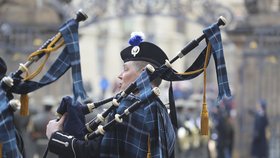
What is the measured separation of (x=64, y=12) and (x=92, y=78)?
24.6 meters

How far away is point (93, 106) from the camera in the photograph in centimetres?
725

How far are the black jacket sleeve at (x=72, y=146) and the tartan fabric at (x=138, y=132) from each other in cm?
6

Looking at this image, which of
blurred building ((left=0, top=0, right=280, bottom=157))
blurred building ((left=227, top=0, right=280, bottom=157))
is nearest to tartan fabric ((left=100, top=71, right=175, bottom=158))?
blurred building ((left=0, top=0, right=280, bottom=157))

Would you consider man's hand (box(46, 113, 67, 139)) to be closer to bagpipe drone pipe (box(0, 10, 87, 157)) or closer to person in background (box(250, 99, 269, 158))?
bagpipe drone pipe (box(0, 10, 87, 157))

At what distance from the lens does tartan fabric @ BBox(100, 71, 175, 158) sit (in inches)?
265

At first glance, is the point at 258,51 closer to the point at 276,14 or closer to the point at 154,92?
the point at 276,14

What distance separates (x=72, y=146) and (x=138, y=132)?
444mm

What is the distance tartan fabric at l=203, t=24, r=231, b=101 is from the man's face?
0.54 metres

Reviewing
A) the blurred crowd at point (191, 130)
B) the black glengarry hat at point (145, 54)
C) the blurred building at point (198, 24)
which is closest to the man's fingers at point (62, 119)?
the black glengarry hat at point (145, 54)

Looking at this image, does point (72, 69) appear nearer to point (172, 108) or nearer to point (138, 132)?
point (138, 132)

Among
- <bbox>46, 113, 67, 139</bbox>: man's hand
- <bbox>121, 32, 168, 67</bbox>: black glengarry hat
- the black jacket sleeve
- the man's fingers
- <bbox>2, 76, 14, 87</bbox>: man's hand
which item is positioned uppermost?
<bbox>121, 32, 168, 67</bbox>: black glengarry hat

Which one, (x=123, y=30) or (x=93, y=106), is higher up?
(x=123, y=30)

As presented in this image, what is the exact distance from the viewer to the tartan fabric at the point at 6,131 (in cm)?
677

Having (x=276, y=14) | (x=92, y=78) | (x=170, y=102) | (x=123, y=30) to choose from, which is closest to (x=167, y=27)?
(x=123, y=30)
